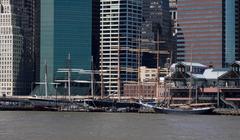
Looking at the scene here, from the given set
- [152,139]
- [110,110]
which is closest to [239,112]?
[110,110]

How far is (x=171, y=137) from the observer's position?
279ft

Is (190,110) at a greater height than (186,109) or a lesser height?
lesser

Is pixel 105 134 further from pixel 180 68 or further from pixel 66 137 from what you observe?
pixel 180 68

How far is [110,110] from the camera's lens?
18212 cm

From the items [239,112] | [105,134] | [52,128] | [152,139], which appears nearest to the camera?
[152,139]

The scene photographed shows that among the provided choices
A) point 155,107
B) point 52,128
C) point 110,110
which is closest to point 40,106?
point 110,110

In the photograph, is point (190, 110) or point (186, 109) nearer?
point (190, 110)

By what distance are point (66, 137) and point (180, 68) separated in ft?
387

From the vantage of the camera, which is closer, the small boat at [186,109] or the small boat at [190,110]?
the small boat at [190,110]

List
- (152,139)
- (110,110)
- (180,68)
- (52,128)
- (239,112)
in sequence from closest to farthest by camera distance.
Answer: (152,139) < (52,128) < (239,112) < (110,110) < (180,68)

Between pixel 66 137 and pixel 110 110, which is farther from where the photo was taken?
pixel 110 110

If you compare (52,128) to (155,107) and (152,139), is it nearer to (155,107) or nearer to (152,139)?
(152,139)

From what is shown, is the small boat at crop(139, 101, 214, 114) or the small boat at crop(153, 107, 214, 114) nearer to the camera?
the small boat at crop(153, 107, 214, 114)

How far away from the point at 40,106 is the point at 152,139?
11953 cm
